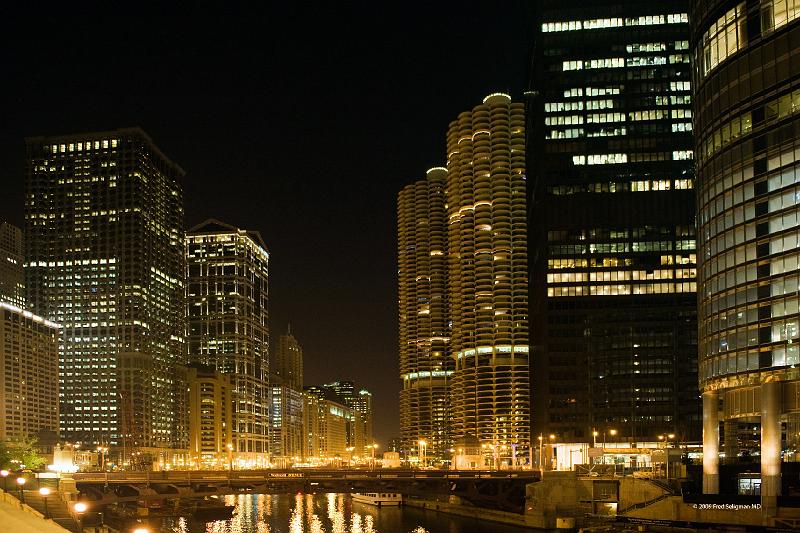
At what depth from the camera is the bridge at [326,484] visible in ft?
463

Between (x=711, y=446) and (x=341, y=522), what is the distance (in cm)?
6657

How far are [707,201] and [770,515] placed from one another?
35987 mm

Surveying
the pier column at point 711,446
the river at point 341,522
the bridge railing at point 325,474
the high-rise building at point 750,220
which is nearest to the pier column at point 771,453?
the high-rise building at point 750,220

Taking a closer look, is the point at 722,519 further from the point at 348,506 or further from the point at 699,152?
the point at 348,506

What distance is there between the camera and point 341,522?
515 feet

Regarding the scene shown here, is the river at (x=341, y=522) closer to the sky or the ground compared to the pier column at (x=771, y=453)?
closer to the ground

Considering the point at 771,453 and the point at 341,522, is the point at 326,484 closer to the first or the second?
the point at 341,522

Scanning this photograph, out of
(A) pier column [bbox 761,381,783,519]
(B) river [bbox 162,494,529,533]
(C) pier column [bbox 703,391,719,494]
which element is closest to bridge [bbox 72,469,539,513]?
(B) river [bbox 162,494,529,533]

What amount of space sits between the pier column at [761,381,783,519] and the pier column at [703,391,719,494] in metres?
11.4

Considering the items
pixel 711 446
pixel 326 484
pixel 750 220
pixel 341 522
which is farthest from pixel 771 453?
pixel 341 522

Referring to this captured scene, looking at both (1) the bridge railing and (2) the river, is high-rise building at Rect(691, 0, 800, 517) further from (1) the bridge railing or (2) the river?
(1) the bridge railing

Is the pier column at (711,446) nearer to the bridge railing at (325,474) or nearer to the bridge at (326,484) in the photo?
the bridge at (326,484)

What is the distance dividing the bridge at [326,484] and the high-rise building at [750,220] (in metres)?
40.8

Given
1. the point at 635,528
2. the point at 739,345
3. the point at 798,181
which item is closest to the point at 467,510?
the point at 635,528
